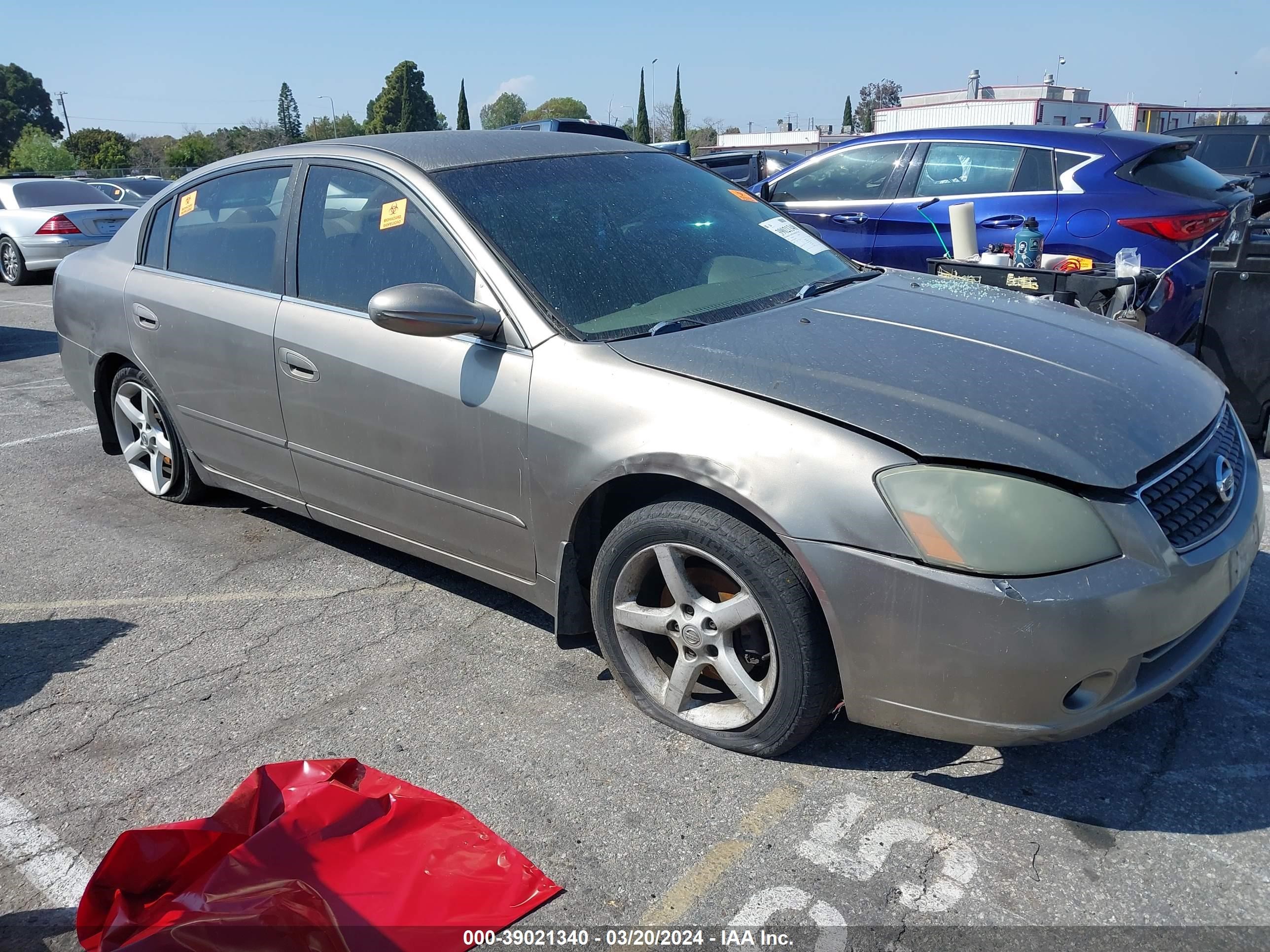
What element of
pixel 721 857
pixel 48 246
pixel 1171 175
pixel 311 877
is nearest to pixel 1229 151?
pixel 1171 175

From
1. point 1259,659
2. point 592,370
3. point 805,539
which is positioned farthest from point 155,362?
point 1259,659

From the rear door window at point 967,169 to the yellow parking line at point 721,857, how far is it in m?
5.35

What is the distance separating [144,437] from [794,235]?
10.3 ft

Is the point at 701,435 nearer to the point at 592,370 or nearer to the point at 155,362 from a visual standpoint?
the point at 592,370

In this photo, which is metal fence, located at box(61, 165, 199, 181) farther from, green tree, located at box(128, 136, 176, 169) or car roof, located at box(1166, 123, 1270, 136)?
car roof, located at box(1166, 123, 1270, 136)

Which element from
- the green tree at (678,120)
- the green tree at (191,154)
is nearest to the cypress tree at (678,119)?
the green tree at (678,120)

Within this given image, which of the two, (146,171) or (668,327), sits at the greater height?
(146,171)

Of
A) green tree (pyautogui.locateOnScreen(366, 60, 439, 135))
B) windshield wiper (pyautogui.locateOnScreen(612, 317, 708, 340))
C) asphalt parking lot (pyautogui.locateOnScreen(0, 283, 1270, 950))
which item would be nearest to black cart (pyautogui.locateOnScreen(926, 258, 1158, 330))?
asphalt parking lot (pyautogui.locateOnScreen(0, 283, 1270, 950))

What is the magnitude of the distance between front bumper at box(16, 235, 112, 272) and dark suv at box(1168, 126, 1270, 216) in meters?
14.4

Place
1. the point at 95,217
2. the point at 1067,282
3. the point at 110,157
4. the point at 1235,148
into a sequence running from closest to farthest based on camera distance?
1. the point at 1067,282
2. the point at 1235,148
3. the point at 95,217
4. the point at 110,157

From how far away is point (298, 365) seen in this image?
3615 mm

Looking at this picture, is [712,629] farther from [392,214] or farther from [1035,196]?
[1035,196]

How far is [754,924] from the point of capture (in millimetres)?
2207

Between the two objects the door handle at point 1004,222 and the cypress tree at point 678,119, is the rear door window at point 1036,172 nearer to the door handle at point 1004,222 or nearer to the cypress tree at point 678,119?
the door handle at point 1004,222
